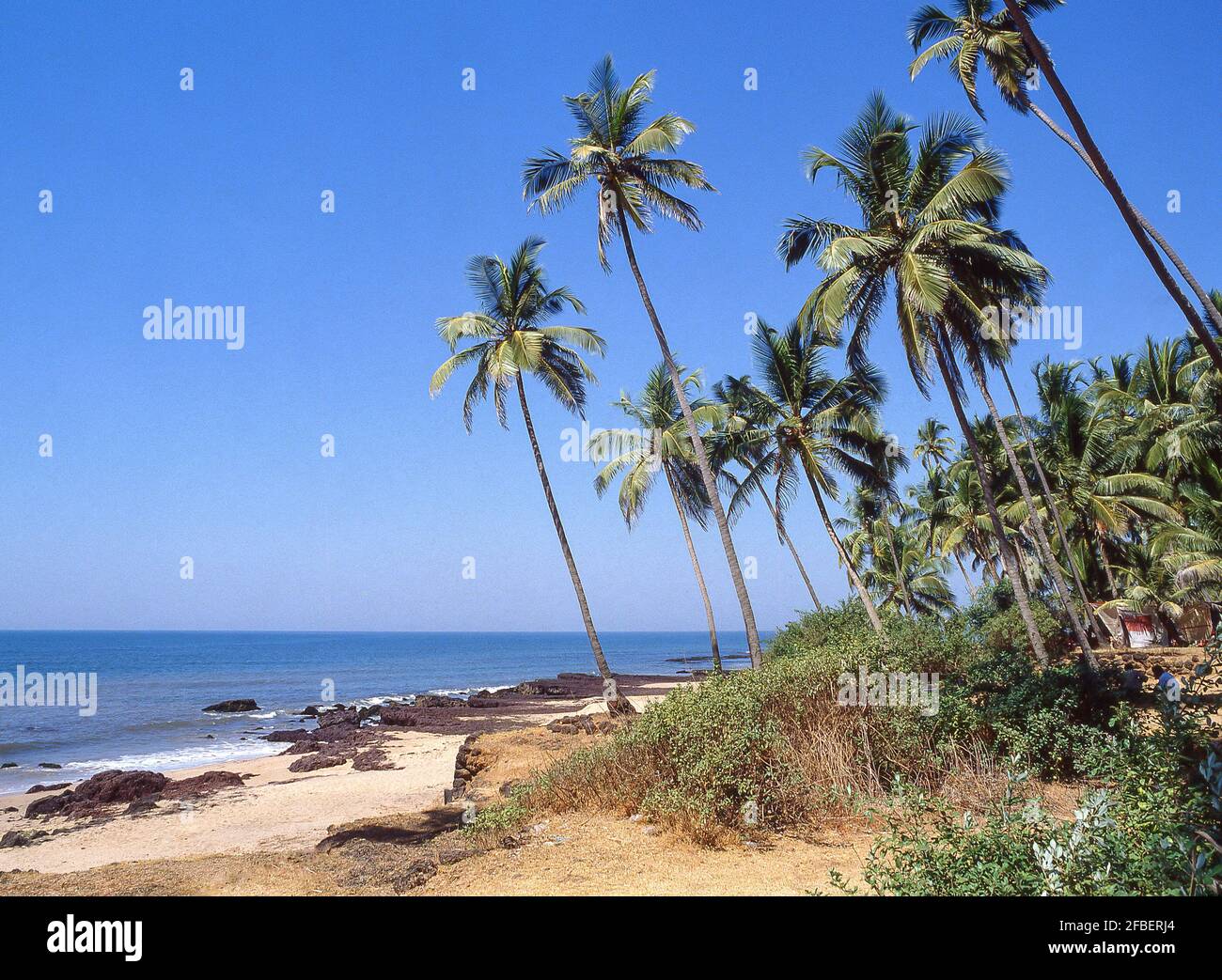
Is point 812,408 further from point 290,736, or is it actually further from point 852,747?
point 290,736

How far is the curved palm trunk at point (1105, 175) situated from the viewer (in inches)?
363

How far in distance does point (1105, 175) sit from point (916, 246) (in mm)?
4873

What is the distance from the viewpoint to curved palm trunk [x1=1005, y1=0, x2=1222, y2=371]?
923cm

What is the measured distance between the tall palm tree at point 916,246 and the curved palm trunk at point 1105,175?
157 inches

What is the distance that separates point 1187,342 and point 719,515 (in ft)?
71.5

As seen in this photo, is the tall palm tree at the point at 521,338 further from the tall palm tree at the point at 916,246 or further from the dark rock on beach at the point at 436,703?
the dark rock on beach at the point at 436,703

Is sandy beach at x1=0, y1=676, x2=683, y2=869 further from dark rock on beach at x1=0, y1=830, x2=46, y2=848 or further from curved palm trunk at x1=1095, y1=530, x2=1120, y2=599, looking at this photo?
curved palm trunk at x1=1095, y1=530, x2=1120, y2=599

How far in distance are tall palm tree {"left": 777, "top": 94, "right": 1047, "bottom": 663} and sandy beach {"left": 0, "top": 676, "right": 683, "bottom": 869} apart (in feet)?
43.4

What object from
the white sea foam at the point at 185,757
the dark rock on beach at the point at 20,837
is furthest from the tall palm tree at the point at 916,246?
the white sea foam at the point at 185,757

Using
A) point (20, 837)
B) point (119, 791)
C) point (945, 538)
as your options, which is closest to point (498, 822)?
point (20, 837)

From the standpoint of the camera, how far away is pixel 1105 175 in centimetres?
984

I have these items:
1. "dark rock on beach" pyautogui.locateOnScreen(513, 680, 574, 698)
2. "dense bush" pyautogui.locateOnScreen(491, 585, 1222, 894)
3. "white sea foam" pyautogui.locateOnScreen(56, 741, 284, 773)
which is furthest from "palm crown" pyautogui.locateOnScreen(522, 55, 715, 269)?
"dark rock on beach" pyautogui.locateOnScreen(513, 680, 574, 698)

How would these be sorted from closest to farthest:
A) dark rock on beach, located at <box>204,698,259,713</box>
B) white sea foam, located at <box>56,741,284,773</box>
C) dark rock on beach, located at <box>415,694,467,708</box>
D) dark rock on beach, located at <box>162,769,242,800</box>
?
1. dark rock on beach, located at <box>162,769,242,800</box>
2. white sea foam, located at <box>56,741,284,773</box>
3. dark rock on beach, located at <box>415,694,467,708</box>
4. dark rock on beach, located at <box>204,698,259,713</box>

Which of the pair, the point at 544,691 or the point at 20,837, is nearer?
the point at 20,837
